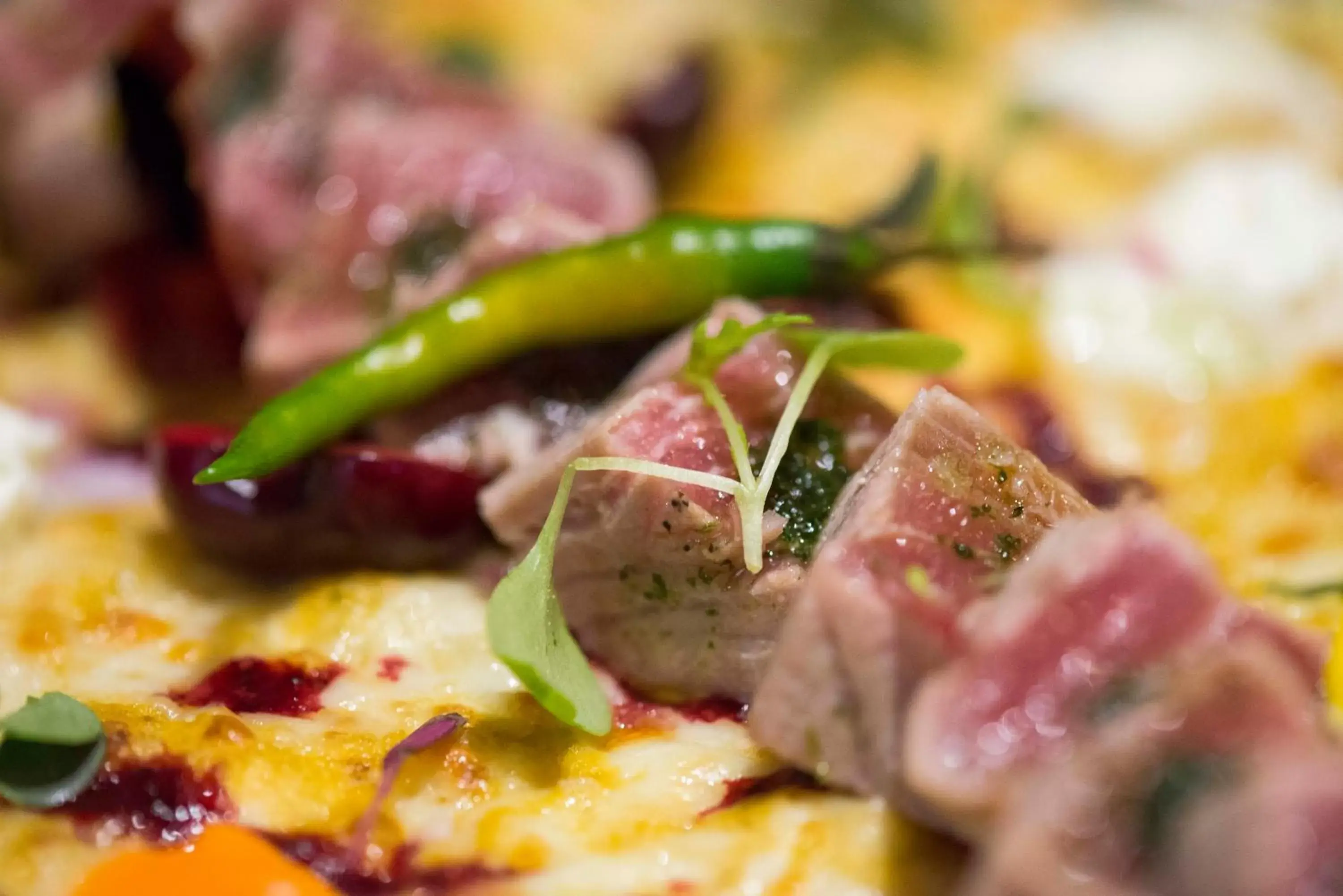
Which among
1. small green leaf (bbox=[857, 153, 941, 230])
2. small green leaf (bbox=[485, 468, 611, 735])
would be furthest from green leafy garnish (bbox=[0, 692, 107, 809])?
small green leaf (bbox=[857, 153, 941, 230])

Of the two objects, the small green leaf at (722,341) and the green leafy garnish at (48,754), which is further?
the small green leaf at (722,341)

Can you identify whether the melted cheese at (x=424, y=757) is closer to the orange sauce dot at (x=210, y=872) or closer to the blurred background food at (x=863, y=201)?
the orange sauce dot at (x=210, y=872)

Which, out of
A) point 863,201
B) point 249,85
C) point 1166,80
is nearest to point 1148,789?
point 863,201

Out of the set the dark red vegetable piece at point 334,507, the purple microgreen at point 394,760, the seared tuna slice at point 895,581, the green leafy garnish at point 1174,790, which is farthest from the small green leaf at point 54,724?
the green leafy garnish at point 1174,790

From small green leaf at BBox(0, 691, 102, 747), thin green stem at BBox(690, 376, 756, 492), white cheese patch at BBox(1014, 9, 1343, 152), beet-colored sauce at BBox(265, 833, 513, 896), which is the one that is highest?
white cheese patch at BBox(1014, 9, 1343, 152)

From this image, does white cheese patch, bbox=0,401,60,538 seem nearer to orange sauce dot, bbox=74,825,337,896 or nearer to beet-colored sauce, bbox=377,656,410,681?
beet-colored sauce, bbox=377,656,410,681

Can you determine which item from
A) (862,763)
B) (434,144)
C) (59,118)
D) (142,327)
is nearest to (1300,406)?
(862,763)

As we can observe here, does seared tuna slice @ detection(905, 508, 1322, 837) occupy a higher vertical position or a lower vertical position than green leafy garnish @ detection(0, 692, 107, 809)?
higher
